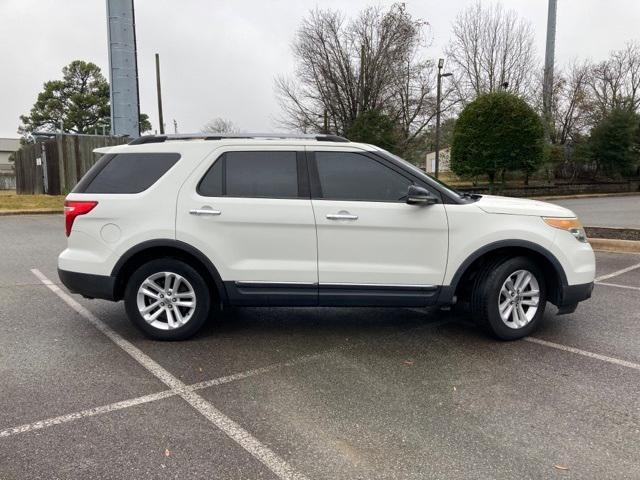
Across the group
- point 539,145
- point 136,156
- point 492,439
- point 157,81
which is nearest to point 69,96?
point 157,81

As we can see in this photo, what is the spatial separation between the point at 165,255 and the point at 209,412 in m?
1.78

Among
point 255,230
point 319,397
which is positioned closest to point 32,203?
point 255,230

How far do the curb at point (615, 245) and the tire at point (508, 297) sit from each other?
240 inches

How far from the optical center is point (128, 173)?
15.7ft

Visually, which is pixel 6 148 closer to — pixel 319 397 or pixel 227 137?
pixel 227 137

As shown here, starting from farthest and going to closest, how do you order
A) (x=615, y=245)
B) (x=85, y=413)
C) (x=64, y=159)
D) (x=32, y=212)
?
1. (x=64, y=159)
2. (x=32, y=212)
3. (x=615, y=245)
4. (x=85, y=413)

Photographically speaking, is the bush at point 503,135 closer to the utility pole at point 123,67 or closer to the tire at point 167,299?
the utility pole at point 123,67

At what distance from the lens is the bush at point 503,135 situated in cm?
2156

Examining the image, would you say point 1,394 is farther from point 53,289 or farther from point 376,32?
point 376,32

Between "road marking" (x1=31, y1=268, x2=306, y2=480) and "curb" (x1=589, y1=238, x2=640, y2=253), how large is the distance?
8.85m

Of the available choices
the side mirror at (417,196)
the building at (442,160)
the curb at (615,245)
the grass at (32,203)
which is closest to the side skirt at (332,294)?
the side mirror at (417,196)

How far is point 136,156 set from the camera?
482cm

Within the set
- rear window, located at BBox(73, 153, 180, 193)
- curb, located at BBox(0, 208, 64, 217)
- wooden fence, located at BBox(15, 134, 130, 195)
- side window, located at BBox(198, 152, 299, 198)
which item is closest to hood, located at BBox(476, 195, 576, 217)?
side window, located at BBox(198, 152, 299, 198)

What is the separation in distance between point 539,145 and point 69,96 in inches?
1817
